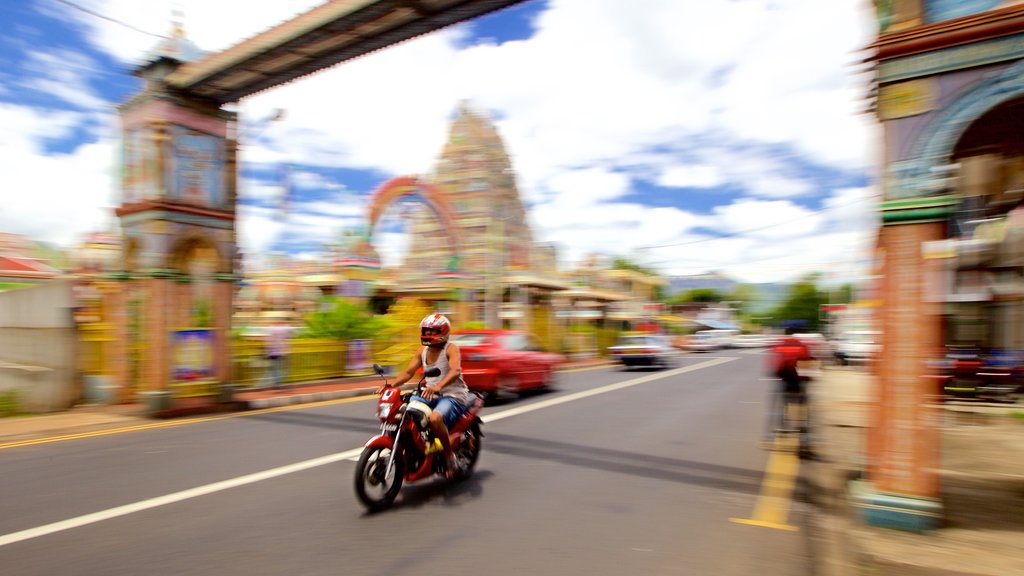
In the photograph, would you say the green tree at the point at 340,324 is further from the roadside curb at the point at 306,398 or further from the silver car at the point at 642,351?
the silver car at the point at 642,351

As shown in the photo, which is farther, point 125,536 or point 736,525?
point 736,525

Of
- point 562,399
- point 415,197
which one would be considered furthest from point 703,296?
point 562,399

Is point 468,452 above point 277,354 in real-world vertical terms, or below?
below

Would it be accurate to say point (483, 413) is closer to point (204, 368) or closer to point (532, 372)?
point (532, 372)

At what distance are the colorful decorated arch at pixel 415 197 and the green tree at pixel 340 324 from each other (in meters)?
8.88

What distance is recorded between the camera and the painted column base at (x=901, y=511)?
4.51 meters

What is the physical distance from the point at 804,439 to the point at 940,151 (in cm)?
447

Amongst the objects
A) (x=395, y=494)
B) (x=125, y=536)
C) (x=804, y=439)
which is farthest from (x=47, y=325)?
(x=804, y=439)

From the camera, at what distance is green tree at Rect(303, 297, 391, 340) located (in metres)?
18.8

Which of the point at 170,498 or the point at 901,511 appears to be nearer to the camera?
the point at 901,511

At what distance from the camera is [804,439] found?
7.94 meters

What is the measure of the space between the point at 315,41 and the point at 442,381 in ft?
21.2

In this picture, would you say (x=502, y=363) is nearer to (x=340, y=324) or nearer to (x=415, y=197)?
(x=340, y=324)

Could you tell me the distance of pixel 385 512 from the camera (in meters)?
5.30
